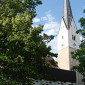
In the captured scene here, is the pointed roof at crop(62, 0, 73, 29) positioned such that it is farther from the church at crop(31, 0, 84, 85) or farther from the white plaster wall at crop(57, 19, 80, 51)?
the white plaster wall at crop(57, 19, 80, 51)

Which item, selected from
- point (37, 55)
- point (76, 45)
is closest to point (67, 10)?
point (76, 45)

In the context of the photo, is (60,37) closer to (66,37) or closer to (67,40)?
(66,37)

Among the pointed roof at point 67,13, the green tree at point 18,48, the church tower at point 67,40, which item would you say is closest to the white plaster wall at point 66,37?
the church tower at point 67,40

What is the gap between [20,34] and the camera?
878cm

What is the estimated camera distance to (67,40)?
119ft

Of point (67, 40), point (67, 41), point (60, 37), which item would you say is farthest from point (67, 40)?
point (60, 37)

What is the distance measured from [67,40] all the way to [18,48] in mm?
28092

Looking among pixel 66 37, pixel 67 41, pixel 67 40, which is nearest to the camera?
pixel 67 41

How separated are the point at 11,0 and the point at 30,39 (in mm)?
3410

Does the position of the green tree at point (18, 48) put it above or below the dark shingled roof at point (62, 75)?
above

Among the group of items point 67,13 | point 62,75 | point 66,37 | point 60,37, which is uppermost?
point 67,13

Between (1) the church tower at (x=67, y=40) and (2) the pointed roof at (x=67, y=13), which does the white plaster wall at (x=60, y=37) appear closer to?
(1) the church tower at (x=67, y=40)

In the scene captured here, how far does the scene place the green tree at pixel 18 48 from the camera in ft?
28.7

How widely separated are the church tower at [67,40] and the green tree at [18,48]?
79.1 feet
